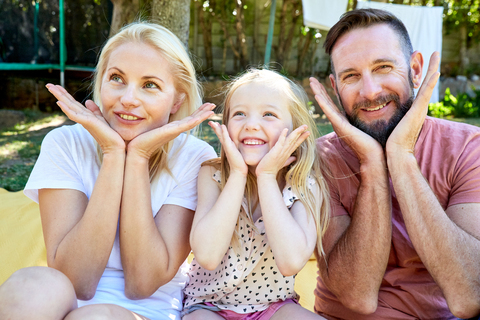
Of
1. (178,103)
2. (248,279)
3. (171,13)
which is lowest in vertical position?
(248,279)

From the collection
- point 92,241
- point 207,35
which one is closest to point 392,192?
point 92,241

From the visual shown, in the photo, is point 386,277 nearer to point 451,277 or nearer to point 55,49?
point 451,277

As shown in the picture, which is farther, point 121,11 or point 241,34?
point 241,34

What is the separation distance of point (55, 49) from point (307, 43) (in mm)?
5719

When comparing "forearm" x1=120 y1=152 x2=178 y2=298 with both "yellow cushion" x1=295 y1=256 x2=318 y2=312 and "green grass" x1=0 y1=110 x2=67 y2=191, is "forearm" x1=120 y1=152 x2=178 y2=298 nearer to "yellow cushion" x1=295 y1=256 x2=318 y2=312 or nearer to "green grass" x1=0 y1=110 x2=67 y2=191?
"yellow cushion" x1=295 y1=256 x2=318 y2=312

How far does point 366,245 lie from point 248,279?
20.7 inches

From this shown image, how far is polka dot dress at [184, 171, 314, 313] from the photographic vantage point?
5.98 ft

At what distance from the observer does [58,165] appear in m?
1.87

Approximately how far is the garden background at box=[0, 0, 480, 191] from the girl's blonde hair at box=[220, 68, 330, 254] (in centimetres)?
188

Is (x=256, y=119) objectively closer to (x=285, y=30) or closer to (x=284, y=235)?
(x=284, y=235)

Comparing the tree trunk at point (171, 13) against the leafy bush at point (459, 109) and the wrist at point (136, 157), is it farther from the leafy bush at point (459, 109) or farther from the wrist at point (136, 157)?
the leafy bush at point (459, 109)

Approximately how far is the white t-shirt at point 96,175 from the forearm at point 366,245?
0.72 meters

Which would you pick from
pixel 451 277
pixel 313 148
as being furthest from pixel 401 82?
pixel 451 277

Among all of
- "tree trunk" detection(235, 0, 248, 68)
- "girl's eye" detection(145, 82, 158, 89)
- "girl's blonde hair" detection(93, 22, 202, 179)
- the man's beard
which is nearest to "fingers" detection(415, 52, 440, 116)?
the man's beard
